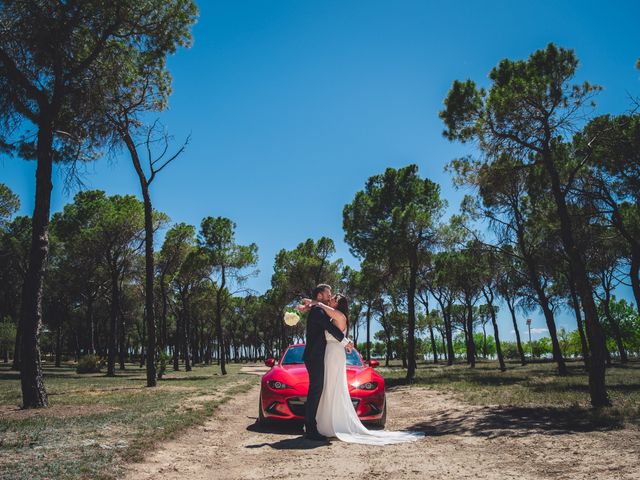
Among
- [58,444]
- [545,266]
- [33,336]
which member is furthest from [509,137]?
[545,266]

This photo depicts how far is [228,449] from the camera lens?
17.9 ft

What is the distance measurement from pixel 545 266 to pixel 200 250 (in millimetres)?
23347

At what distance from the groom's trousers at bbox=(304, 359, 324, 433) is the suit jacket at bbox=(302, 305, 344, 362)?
8cm

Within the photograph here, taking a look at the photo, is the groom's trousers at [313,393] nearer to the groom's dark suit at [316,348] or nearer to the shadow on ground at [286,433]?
the groom's dark suit at [316,348]

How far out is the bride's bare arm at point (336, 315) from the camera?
18.9 ft

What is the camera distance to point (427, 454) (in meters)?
4.85

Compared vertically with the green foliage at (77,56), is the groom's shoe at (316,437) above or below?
below

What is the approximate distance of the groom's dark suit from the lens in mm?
5664

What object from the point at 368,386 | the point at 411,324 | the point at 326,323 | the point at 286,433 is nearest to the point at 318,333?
the point at 326,323

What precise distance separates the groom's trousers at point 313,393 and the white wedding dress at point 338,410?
0.24 ft

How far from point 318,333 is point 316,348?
20 cm

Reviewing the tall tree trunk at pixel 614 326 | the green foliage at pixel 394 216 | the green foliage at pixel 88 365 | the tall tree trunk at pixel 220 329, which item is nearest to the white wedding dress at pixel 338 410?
the green foliage at pixel 394 216

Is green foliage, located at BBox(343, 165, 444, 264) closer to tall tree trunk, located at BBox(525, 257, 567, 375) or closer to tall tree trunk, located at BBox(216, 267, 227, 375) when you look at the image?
tall tree trunk, located at BBox(525, 257, 567, 375)

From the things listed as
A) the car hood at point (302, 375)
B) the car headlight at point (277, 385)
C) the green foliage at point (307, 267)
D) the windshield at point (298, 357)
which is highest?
the green foliage at point (307, 267)
